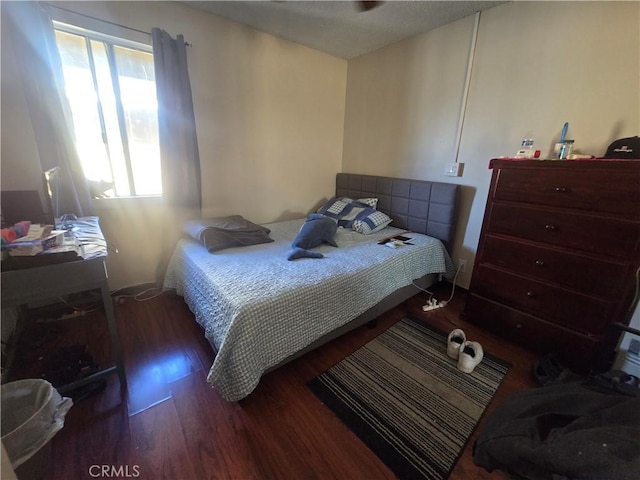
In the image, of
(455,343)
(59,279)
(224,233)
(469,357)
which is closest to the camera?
(59,279)

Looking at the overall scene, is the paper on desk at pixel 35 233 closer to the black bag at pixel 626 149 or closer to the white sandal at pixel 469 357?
the white sandal at pixel 469 357

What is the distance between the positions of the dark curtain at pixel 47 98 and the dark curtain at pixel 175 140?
0.57m

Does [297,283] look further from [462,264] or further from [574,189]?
[462,264]

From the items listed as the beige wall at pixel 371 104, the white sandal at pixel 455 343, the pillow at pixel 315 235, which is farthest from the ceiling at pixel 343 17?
the white sandal at pixel 455 343

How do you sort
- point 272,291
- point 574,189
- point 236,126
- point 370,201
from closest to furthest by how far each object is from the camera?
point 272,291
point 574,189
point 236,126
point 370,201

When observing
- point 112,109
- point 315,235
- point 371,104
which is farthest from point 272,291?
point 371,104

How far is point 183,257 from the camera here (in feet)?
6.73

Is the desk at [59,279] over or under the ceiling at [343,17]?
under

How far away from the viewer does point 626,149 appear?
1489 mm

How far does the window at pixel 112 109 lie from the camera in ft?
6.40

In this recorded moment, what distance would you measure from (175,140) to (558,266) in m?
2.96

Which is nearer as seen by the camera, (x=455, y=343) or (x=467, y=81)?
(x=455, y=343)

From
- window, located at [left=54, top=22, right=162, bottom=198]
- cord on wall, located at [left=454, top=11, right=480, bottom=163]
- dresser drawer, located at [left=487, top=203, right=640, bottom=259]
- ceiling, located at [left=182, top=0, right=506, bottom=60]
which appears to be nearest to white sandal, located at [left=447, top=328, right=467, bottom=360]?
dresser drawer, located at [left=487, top=203, right=640, bottom=259]

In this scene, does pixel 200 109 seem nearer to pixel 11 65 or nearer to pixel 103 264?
pixel 11 65
